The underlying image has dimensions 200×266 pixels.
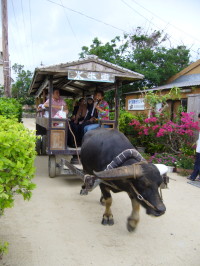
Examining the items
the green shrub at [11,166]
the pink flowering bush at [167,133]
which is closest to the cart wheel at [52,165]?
the pink flowering bush at [167,133]

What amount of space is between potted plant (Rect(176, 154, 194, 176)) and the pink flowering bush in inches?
21.8

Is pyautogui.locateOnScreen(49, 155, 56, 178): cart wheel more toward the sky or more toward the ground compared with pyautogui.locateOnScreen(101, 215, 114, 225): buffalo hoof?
more toward the sky

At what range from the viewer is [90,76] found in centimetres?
625

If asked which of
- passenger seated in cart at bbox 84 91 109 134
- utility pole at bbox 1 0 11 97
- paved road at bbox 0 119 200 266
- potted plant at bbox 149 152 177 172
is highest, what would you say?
utility pole at bbox 1 0 11 97

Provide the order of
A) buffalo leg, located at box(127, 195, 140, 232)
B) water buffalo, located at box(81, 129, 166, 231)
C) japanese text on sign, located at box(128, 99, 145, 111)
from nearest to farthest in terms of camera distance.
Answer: water buffalo, located at box(81, 129, 166, 231), buffalo leg, located at box(127, 195, 140, 232), japanese text on sign, located at box(128, 99, 145, 111)

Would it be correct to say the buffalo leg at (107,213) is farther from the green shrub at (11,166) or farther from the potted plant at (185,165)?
the potted plant at (185,165)

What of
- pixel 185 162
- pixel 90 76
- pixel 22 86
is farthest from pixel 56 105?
pixel 22 86

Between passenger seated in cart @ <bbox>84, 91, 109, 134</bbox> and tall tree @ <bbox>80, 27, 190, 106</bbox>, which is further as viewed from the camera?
tall tree @ <bbox>80, 27, 190, 106</bbox>

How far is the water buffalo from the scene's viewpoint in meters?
3.18

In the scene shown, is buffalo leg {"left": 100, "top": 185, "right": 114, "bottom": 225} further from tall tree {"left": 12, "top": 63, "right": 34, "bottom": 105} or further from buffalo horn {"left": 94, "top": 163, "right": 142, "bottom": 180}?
tall tree {"left": 12, "top": 63, "right": 34, "bottom": 105}

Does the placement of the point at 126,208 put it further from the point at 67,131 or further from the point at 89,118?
the point at 89,118

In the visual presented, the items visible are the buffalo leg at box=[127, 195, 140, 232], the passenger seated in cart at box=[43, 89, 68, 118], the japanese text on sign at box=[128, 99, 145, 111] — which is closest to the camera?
the buffalo leg at box=[127, 195, 140, 232]

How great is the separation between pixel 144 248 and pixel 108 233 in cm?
62

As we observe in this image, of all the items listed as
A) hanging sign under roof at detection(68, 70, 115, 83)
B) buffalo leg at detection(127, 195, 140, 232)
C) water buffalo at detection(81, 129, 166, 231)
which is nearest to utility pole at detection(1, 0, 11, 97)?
hanging sign under roof at detection(68, 70, 115, 83)
